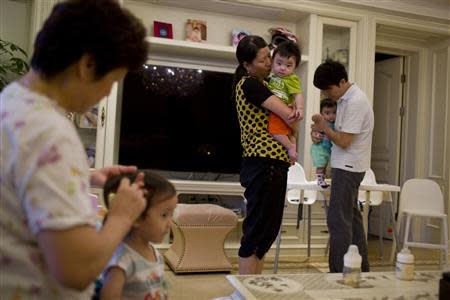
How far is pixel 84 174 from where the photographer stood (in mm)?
686

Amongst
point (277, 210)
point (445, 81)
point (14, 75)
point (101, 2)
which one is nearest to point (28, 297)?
point (101, 2)

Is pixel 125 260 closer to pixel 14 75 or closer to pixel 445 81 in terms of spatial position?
pixel 14 75

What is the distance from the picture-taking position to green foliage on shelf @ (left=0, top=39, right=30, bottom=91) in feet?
10.6

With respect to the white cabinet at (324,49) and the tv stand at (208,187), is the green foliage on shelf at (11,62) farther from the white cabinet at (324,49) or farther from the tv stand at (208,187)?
the white cabinet at (324,49)

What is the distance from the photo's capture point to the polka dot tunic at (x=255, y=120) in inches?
73.0

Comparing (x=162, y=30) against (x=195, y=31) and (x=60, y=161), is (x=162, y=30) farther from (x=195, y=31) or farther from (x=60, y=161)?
(x=60, y=161)

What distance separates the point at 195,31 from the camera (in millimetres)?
3932

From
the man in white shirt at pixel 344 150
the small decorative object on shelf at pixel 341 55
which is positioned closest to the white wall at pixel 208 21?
the small decorative object on shelf at pixel 341 55

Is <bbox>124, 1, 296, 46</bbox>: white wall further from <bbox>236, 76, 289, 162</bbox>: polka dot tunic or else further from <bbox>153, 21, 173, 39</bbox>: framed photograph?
<bbox>236, 76, 289, 162</bbox>: polka dot tunic

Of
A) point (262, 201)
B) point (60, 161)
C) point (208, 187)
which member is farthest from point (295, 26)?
point (60, 161)

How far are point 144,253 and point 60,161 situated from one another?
1.52 ft

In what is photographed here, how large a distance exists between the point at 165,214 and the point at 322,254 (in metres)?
3.20

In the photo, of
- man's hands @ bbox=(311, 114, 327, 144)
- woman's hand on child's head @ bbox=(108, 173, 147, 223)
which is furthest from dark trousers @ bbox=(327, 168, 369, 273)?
woman's hand on child's head @ bbox=(108, 173, 147, 223)

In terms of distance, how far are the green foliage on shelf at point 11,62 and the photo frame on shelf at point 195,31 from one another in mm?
1390
